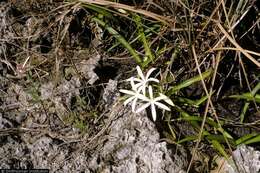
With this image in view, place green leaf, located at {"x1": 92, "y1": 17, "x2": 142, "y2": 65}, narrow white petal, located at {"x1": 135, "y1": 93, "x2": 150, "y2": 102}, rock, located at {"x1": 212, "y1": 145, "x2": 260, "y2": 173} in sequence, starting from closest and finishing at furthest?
rock, located at {"x1": 212, "y1": 145, "x2": 260, "y2": 173} → narrow white petal, located at {"x1": 135, "y1": 93, "x2": 150, "y2": 102} → green leaf, located at {"x1": 92, "y1": 17, "x2": 142, "y2": 65}

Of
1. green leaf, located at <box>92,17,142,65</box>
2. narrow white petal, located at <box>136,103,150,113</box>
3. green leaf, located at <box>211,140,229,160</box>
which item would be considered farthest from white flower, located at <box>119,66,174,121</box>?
green leaf, located at <box>211,140,229,160</box>

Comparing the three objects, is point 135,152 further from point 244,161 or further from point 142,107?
point 244,161

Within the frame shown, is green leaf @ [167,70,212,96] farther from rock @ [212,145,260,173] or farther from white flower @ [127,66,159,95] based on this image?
rock @ [212,145,260,173]

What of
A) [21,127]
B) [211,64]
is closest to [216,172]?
[211,64]

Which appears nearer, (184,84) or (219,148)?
(219,148)

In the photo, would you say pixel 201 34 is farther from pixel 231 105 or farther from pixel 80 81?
pixel 80 81

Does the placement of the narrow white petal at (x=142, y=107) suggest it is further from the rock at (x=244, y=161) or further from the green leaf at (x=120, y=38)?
the rock at (x=244, y=161)

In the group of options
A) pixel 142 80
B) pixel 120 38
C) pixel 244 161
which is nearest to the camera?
pixel 244 161

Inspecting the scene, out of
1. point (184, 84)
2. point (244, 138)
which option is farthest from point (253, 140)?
point (184, 84)

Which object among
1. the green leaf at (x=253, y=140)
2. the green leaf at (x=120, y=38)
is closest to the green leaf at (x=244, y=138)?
the green leaf at (x=253, y=140)

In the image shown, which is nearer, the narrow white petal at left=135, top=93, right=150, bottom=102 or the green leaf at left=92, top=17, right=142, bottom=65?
the narrow white petal at left=135, top=93, right=150, bottom=102

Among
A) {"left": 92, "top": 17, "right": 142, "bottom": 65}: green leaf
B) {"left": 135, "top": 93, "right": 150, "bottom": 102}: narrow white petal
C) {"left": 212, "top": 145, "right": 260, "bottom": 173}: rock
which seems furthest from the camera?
{"left": 92, "top": 17, "right": 142, "bottom": 65}: green leaf
